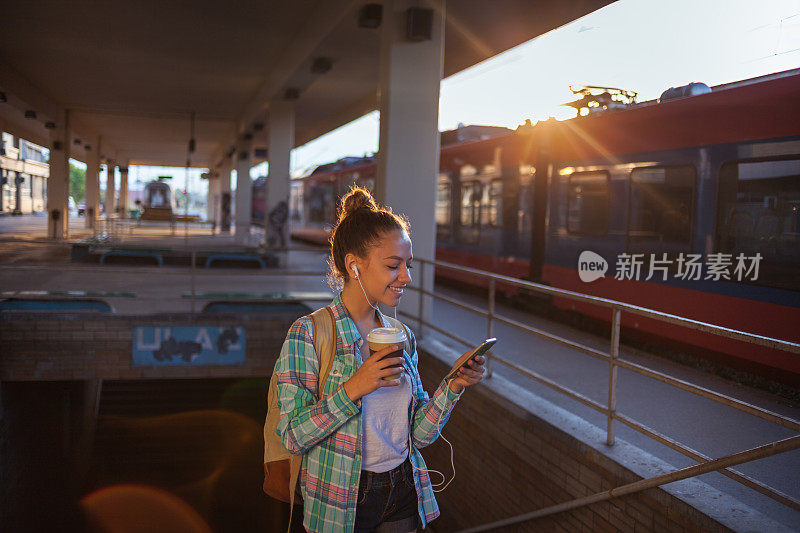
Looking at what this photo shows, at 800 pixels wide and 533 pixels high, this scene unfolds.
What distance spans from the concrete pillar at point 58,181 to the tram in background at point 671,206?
18431 mm

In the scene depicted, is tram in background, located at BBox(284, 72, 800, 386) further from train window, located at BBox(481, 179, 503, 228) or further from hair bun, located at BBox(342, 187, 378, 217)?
hair bun, located at BBox(342, 187, 378, 217)

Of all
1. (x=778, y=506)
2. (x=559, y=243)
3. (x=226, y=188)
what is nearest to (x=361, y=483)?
(x=778, y=506)

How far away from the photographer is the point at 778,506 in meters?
3.89

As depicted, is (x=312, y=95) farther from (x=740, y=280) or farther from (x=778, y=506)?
(x=778, y=506)

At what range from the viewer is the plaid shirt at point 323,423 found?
226cm

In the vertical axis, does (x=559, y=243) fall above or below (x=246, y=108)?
below

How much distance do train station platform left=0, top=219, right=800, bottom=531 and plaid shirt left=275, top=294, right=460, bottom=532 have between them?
2074 millimetres

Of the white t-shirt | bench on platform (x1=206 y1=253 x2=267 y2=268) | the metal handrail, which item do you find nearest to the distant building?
bench on platform (x1=206 y1=253 x2=267 y2=268)

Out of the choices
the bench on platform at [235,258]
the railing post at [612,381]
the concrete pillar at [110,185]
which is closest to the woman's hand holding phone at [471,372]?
the railing post at [612,381]

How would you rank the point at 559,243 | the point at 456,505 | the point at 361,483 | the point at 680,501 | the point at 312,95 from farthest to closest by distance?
the point at 312,95, the point at 559,243, the point at 456,505, the point at 680,501, the point at 361,483

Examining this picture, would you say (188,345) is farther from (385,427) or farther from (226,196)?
(226,196)

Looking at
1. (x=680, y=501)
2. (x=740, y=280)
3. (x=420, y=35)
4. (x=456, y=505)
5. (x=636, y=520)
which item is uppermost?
(x=420, y=35)

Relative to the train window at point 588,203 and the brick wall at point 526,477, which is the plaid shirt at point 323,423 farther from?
the train window at point 588,203

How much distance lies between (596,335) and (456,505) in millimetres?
4563
